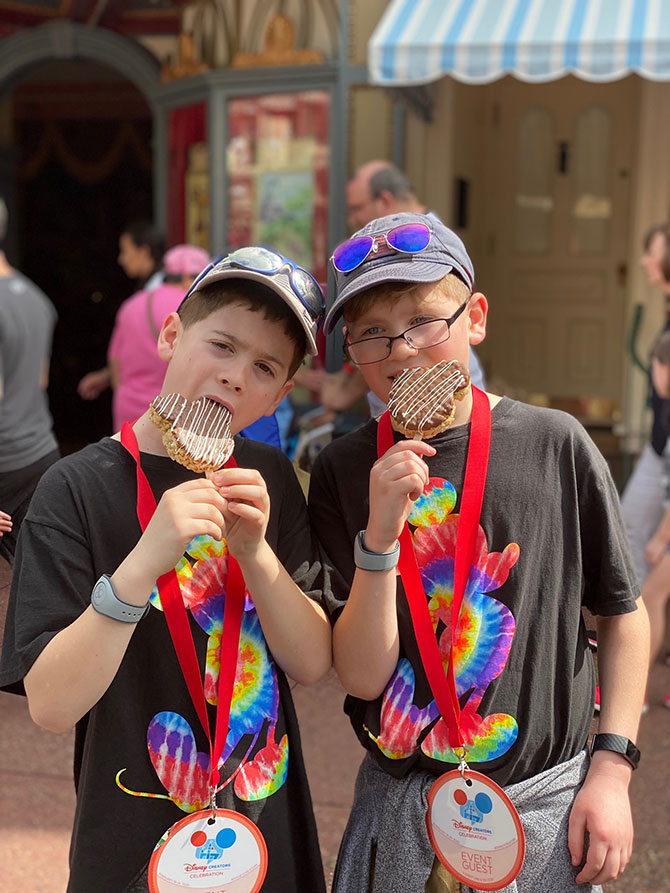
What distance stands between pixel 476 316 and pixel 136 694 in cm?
87

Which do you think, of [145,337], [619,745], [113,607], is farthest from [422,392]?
[145,337]

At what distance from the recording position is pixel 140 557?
1.42 m

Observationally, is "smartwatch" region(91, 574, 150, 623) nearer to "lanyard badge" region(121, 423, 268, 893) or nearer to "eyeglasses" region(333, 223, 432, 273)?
"lanyard badge" region(121, 423, 268, 893)

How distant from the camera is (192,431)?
4.95ft

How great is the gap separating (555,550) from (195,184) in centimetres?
741

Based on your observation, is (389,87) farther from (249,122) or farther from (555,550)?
(555,550)

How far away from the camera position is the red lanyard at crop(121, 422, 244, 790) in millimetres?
1560

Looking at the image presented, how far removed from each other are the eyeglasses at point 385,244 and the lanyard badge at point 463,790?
35 cm

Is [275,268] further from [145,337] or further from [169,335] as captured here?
[145,337]

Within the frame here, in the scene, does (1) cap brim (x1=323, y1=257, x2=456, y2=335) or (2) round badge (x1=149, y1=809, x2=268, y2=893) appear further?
(1) cap brim (x1=323, y1=257, x2=456, y2=335)

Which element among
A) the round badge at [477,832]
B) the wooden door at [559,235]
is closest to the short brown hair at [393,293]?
the round badge at [477,832]

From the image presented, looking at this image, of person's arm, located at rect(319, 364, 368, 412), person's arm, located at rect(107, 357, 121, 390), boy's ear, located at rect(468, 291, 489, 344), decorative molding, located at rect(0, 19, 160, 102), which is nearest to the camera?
boy's ear, located at rect(468, 291, 489, 344)

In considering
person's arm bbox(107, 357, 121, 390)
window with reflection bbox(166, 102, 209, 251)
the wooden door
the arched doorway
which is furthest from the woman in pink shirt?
the arched doorway

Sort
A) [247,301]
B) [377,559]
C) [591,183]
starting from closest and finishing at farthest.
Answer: [377,559]
[247,301]
[591,183]
